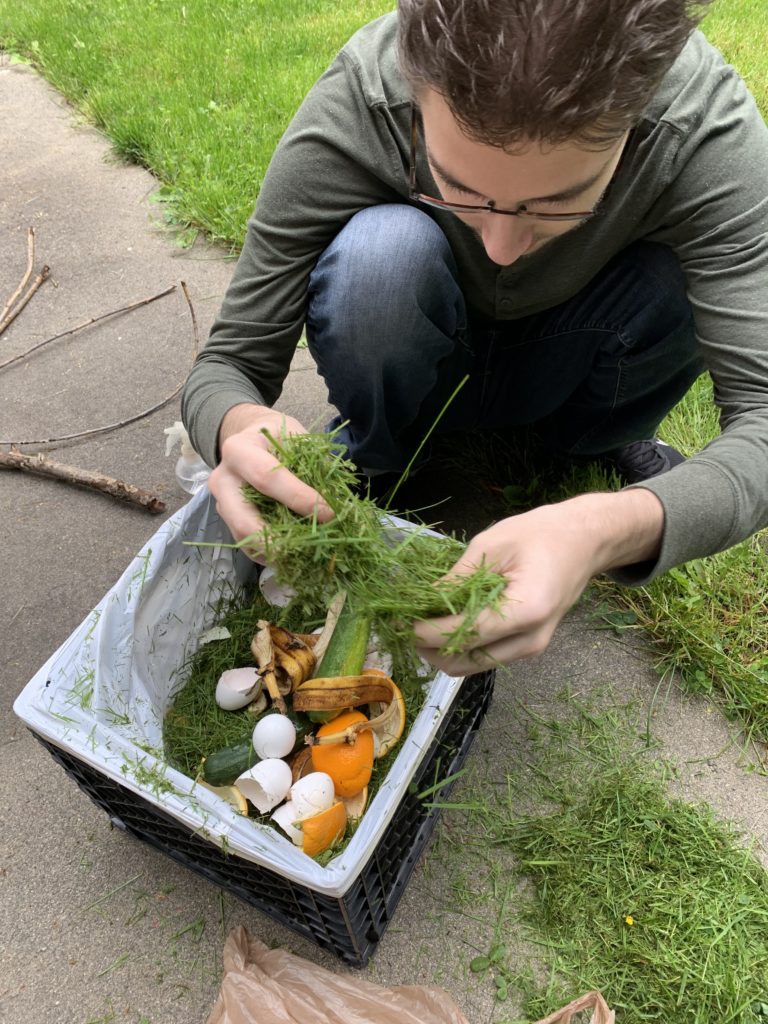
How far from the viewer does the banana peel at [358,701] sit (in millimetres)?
1477

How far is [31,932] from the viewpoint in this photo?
1609 mm

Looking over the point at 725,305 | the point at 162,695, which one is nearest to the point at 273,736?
the point at 162,695

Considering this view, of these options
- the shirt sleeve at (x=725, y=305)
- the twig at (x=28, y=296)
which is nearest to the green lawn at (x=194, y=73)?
the twig at (x=28, y=296)

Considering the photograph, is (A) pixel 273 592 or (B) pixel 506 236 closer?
(B) pixel 506 236

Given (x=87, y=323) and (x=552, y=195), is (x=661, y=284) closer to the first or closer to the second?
(x=552, y=195)

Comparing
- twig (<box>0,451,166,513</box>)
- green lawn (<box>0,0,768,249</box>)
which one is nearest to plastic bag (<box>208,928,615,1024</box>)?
twig (<box>0,451,166,513</box>)

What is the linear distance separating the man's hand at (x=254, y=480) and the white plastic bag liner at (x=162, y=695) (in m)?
0.09

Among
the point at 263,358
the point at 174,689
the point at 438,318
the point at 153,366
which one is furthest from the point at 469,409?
the point at 153,366

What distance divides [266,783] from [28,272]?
2.43 meters

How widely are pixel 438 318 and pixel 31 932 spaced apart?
4.98ft

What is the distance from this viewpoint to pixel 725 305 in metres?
1.47

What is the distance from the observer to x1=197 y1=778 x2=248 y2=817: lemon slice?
1.52m

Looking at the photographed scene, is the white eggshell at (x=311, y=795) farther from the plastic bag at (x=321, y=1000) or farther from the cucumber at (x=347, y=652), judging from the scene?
the plastic bag at (x=321, y=1000)

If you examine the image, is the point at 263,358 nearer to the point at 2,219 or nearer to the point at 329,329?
the point at 329,329
